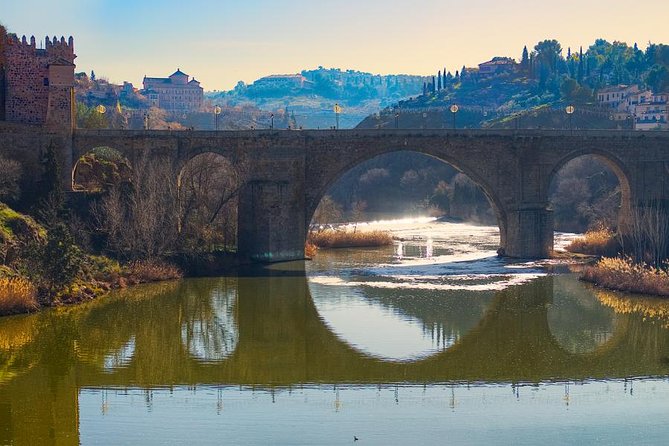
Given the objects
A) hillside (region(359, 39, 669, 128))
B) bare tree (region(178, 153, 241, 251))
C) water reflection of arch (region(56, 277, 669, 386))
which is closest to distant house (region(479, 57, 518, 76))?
hillside (region(359, 39, 669, 128))

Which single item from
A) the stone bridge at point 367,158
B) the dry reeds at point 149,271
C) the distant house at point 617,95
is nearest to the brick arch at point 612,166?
the stone bridge at point 367,158

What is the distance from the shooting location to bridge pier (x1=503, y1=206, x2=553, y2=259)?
55.9 meters

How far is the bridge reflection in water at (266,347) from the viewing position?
28.6 metres

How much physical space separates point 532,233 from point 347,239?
13.3 m

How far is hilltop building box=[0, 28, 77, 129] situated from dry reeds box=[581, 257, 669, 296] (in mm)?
27947

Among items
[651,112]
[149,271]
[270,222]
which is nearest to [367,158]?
[270,222]

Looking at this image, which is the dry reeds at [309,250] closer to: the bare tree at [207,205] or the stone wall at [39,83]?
the bare tree at [207,205]

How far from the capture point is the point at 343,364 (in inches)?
1221

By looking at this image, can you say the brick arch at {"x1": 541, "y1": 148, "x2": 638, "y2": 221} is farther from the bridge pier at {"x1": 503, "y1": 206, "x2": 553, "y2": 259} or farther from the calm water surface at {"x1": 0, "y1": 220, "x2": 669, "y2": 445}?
the calm water surface at {"x1": 0, "y1": 220, "x2": 669, "y2": 445}

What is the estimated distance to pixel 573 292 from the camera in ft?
146

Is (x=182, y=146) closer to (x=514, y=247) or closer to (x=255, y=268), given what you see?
(x=255, y=268)

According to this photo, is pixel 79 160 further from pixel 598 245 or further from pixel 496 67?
pixel 496 67

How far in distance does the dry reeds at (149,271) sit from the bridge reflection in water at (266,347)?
1180 millimetres

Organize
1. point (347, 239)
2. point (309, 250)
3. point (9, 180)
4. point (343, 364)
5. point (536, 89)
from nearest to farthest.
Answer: point (343, 364) → point (9, 180) → point (309, 250) → point (347, 239) → point (536, 89)
